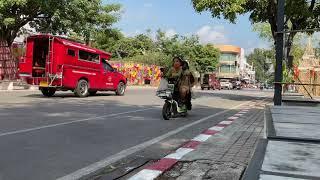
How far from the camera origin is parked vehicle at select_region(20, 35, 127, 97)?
2136 cm

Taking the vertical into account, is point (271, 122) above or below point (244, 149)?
above

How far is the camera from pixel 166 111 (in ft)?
43.6

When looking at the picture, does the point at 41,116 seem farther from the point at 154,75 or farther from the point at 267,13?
the point at 154,75

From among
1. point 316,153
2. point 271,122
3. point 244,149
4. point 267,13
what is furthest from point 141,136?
point 267,13

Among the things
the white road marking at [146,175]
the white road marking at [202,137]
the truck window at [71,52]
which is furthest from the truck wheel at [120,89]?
the white road marking at [146,175]

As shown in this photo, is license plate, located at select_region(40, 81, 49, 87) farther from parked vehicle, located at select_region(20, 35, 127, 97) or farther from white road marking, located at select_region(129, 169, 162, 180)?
white road marking, located at select_region(129, 169, 162, 180)

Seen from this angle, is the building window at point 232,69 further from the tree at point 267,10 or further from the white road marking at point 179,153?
the white road marking at point 179,153

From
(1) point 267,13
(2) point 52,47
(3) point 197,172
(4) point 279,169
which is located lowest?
(3) point 197,172

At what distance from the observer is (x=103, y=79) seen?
24.4 meters

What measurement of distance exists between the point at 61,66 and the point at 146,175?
52.4 ft

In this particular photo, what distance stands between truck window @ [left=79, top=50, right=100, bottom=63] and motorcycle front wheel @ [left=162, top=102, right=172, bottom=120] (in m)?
10.1

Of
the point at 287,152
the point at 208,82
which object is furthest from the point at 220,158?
the point at 208,82

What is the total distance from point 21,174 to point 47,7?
929 inches

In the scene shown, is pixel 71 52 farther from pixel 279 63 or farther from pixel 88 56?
pixel 279 63
